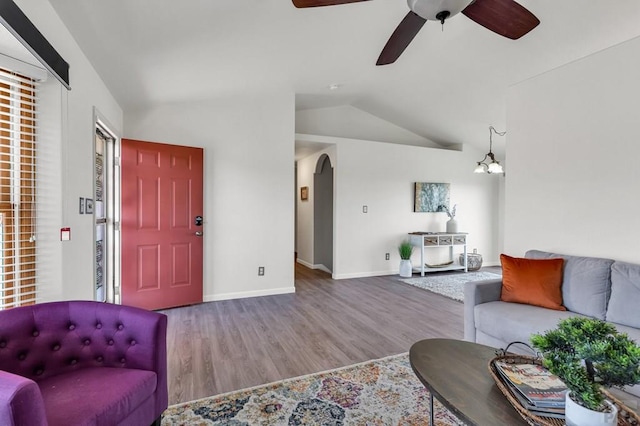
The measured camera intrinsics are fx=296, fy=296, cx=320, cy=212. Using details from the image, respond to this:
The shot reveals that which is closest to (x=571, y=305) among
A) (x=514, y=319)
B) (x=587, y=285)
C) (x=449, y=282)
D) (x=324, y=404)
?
(x=587, y=285)

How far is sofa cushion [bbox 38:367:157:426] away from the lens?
1.06m

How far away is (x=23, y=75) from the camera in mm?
1582

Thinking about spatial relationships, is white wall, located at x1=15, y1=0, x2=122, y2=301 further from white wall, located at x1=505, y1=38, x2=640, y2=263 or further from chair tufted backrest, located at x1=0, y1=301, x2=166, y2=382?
white wall, located at x1=505, y1=38, x2=640, y2=263

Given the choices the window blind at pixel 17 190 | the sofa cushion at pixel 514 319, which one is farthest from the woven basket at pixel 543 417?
the window blind at pixel 17 190

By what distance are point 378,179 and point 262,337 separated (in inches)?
140

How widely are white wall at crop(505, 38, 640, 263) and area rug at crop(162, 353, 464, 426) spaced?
185 cm

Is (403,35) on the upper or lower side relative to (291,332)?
upper

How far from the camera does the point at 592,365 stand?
0.92 m

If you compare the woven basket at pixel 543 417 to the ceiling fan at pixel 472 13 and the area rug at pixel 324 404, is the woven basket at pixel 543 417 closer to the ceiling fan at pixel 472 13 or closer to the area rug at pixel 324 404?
the area rug at pixel 324 404

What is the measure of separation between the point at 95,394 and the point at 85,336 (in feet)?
1.31

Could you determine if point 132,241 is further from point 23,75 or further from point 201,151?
A: point 23,75

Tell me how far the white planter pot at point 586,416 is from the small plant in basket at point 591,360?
0.04 ft

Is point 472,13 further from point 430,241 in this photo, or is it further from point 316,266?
point 316,266

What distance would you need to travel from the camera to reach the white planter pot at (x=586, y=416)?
0.87 meters
